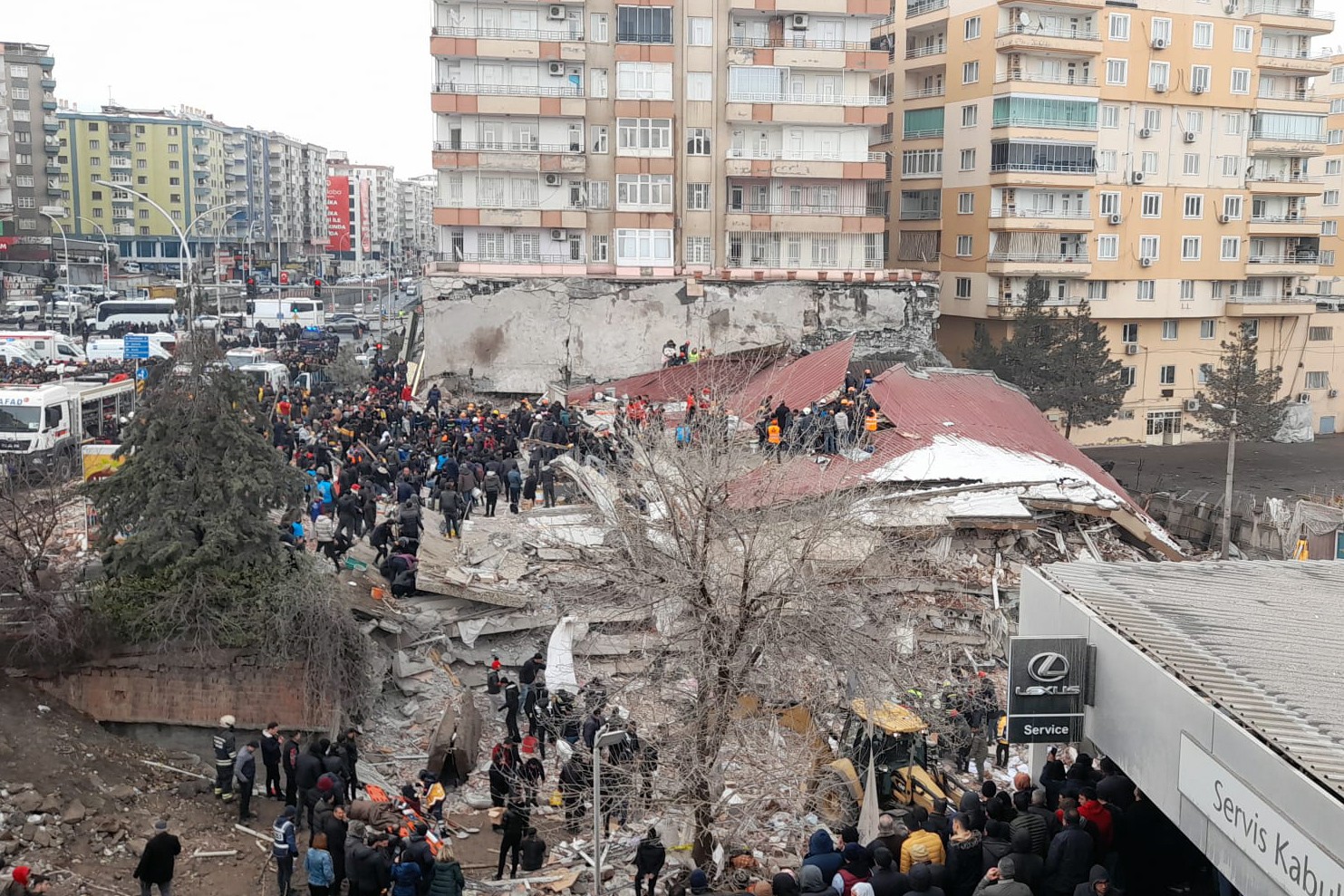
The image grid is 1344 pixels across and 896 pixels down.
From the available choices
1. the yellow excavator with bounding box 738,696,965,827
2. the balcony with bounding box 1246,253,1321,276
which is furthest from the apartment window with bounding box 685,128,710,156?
the yellow excavator with bounding box 738,696,965,827

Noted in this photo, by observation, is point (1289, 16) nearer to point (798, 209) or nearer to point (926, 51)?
point (926, 51)

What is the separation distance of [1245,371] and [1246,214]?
11002mm

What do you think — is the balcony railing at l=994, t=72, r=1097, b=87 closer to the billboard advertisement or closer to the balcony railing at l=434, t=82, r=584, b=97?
the balcony railing at l=434, t=82, r=584, b=97

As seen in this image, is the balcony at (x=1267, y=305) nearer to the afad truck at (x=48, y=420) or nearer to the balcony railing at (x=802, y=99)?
the balcony railing at (x=802, y=99)

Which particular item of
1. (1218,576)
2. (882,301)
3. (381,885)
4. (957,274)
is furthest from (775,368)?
(381,885)

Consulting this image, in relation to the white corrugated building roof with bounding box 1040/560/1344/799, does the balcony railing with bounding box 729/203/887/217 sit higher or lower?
higher

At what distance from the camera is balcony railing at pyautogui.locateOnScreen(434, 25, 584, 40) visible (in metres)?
41.3

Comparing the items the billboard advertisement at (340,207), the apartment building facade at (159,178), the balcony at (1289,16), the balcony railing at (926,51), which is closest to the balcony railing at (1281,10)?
the balcony at (1289,16)

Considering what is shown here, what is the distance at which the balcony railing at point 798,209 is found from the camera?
144ft

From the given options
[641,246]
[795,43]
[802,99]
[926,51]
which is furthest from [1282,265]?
[641,246]

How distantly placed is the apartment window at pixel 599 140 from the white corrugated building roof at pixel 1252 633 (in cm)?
3237

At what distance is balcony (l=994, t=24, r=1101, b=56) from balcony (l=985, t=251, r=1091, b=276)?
23.9 ft

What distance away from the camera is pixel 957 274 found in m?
49.6

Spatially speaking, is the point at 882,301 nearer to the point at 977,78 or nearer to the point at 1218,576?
the point at 977,78
